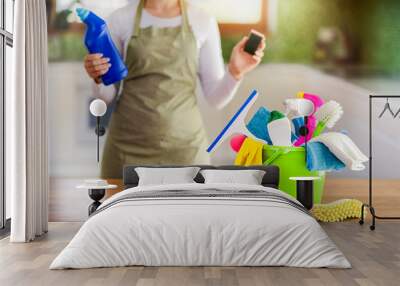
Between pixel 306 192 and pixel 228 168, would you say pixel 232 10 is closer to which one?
pixel 228 168

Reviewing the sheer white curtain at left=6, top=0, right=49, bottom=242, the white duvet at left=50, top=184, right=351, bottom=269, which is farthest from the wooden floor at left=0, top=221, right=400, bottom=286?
the sheer white curtain at left=6, top=0, right=49, bottom=242

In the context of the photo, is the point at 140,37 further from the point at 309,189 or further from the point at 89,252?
the point at 89,252

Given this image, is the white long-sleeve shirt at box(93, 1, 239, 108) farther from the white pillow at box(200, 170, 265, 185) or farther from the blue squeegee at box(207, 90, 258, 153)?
the white pillow at box(200, 170, 265, 185)

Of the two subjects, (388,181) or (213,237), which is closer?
(213,237)

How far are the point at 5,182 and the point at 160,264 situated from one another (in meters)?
2.49

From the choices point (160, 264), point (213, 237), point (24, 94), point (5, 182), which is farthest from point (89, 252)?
point (5, 182)

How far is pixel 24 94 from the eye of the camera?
5.42 m

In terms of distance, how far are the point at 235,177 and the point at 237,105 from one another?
1.20m

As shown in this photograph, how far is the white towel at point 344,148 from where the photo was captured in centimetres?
658

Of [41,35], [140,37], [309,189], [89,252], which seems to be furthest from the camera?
[140,37]

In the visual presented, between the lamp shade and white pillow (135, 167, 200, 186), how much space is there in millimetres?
841

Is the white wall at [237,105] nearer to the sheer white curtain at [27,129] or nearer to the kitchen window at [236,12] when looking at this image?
the kitchen window at [236,12]

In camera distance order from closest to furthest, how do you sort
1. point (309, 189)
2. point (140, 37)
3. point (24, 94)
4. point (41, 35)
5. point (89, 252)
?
1. point (89, 252)
2. point (24, 94)
3. point (41, 35)
4. point (309, 189)
5. point (140, 37)

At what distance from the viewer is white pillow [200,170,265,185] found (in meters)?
6.05
